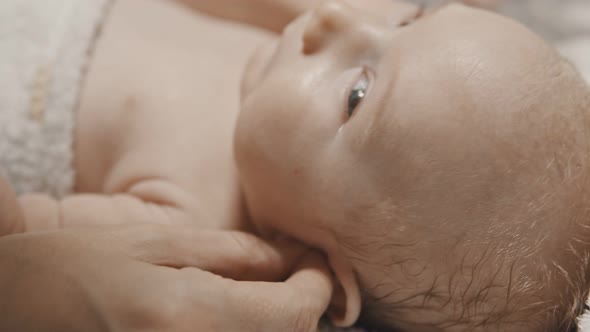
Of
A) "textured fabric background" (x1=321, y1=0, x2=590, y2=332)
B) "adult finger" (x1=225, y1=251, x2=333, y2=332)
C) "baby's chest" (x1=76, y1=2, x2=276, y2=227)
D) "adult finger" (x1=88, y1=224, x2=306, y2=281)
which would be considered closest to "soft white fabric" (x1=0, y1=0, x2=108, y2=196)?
"baby's chest" (x1=76, y1=2, x2=276, y2=227)

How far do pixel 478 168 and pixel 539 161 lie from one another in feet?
0.29

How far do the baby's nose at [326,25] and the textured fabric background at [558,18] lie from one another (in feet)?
2.67

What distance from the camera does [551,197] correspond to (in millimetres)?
809

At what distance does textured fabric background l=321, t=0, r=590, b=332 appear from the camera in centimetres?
160

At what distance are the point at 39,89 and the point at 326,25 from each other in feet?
1.92

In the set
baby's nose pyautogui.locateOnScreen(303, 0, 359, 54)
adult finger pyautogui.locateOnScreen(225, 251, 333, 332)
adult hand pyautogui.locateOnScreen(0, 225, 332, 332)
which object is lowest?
adult finger pyautogui.locateOnScreen(225, 251, 333, 332)

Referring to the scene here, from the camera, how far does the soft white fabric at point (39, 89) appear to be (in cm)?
111

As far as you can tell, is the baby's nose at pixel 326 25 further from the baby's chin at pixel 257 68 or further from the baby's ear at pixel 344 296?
the baby's ear at pixel 344 296

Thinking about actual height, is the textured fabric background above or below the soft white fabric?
above

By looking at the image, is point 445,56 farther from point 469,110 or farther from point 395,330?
point 395,330

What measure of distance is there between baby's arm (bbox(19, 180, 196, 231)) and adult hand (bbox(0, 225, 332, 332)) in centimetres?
27

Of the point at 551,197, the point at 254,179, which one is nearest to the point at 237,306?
the point at 254,179

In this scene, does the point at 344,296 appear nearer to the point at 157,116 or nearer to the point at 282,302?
the point at 282,302

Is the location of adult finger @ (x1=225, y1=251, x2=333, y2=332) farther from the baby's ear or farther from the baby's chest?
the baby's chest
